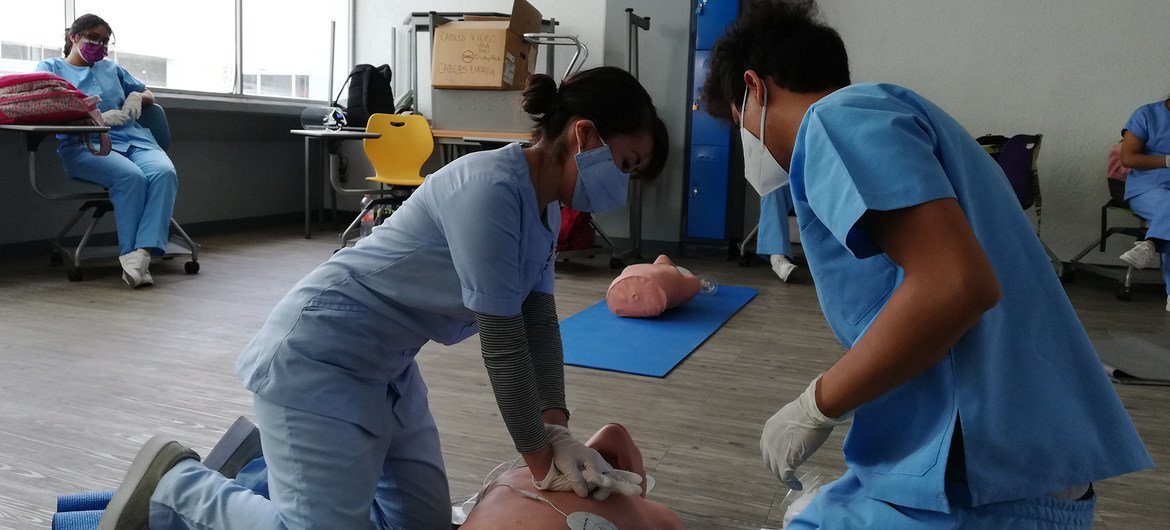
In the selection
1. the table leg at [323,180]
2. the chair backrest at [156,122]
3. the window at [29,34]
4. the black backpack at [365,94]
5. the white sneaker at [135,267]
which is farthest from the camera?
the table leg at [323,180]

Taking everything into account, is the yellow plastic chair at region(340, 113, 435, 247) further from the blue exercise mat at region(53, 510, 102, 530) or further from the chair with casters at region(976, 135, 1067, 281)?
A: the blue exercise mat at region(53, 510, 102, 530)

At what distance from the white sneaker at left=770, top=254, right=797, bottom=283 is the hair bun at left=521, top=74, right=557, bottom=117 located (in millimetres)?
3410

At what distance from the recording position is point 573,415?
234cm

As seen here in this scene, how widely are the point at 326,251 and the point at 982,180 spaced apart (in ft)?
15.2

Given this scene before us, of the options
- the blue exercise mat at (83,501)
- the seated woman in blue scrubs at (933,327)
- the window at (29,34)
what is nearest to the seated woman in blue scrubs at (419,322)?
the blue exercise mat at (83,501)

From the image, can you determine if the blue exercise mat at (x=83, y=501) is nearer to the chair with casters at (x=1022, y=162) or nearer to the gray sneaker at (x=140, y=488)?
the gray sneaker at (x=140, y=488)

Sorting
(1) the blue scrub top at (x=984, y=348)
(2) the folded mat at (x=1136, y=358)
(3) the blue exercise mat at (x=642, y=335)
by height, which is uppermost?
(1) the blue scrub top at (x=984, y=348)

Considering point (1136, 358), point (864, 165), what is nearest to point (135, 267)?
point (864, 165)

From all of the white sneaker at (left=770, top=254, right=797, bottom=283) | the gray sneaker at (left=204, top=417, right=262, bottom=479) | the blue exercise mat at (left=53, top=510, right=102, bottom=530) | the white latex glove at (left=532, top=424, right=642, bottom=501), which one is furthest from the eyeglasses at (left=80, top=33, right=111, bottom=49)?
the white latex glove at (left=532, top=424, right=642, bottom=501)

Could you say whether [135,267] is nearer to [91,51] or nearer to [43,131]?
[43,131]

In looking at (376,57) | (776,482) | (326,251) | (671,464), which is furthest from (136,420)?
(376,57)

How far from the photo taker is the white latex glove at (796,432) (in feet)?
3.38

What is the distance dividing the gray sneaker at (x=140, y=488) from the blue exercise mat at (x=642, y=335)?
1528mm

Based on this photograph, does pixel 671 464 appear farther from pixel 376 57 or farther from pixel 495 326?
pixel 376 57
